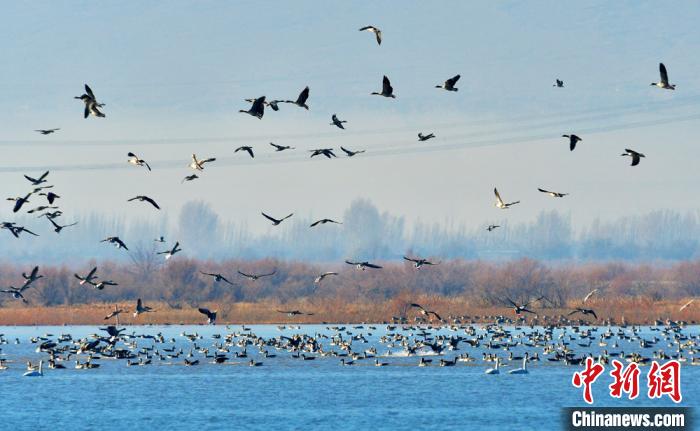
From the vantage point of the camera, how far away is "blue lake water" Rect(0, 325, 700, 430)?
50.7 m

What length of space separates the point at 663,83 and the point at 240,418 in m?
19.6

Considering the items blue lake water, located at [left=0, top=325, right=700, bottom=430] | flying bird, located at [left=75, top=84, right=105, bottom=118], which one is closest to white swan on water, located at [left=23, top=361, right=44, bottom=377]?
blue lake water, located at [left=0, top=325, right=700, bottom=430]

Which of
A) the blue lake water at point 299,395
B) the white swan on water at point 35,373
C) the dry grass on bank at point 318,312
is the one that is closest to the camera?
the blue lake water at point 299,395

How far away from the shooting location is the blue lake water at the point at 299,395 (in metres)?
50.7

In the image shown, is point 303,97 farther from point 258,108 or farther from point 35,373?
point 35,373

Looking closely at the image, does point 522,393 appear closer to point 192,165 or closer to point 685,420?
point 685,420

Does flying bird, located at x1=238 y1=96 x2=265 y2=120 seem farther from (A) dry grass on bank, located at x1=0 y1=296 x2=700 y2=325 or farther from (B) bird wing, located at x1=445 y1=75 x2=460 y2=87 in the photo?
(A) dry grass on bank, located at x1=0 y1=296 x2=700 y2=325

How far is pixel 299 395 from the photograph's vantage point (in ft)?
190

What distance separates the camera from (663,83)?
41.5 metres

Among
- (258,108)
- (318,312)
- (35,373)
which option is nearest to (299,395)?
(35,373)

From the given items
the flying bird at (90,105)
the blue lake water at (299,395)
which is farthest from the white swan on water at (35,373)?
the flying bird at (90,105)

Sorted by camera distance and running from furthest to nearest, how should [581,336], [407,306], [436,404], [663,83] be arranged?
[407,306] → [581,336] → [436,404] → [663,83]

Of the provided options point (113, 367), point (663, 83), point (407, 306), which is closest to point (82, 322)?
point (407, 306)

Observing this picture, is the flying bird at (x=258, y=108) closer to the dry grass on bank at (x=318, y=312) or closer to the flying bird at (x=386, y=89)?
the flying bird at (x=386, y=89)
